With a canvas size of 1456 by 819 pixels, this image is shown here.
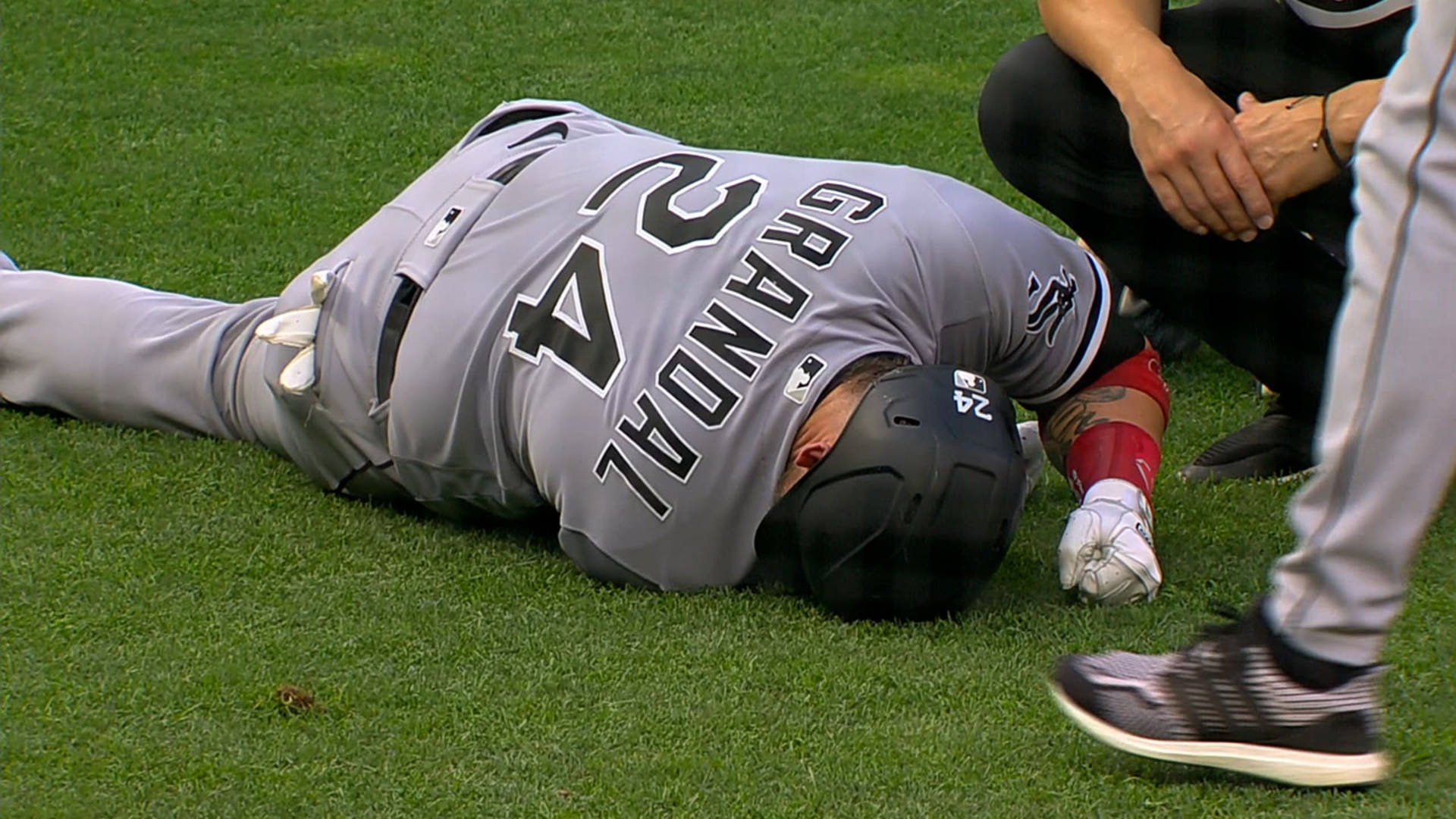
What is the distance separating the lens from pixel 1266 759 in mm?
1494

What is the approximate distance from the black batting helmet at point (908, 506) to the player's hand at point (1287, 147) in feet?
1.38

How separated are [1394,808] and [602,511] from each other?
91cm

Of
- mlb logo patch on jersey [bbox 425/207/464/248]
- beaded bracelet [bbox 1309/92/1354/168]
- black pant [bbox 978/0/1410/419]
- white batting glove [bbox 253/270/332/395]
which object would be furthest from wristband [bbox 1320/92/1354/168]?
white batting glove [bbox 253/270/332/395]

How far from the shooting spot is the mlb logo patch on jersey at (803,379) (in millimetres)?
2018

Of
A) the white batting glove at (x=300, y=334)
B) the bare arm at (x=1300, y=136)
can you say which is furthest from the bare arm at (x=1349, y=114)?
the white batting glove at (x=300, y=334)

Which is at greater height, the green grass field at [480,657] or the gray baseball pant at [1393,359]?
the gray baseball pant at [1393,359]

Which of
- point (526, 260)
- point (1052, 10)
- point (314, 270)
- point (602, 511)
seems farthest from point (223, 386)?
point (1052, 10)

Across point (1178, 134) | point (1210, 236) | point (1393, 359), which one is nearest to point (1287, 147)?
point (1178, 134)

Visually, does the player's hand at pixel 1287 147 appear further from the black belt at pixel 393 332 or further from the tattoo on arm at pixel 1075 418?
the black belt at pixel 393 332

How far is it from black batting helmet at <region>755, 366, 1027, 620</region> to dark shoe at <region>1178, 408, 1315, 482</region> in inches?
24.1

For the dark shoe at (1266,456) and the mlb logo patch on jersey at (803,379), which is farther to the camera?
the dark shoe at (1266,456)

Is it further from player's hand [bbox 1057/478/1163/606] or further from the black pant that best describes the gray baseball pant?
the black pant

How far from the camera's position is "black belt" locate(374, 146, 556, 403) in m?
2.27

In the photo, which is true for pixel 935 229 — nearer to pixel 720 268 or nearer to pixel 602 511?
pixel 720 268
